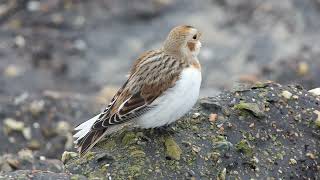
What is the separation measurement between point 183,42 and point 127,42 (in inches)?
168

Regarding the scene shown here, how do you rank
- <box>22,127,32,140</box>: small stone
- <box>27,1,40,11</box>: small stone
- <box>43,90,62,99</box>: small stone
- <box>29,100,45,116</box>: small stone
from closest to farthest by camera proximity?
<box>22,127,32,140</box>: small stone < <box>29,100,45,116</box>: small stone < <box>43,90,62,99</box>: small stone < <box>27,1,40,11</box>: small stone

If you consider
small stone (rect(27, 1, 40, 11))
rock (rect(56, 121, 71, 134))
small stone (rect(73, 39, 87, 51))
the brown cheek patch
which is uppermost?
the brown cheek patch

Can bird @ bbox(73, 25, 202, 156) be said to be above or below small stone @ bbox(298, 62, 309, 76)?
above

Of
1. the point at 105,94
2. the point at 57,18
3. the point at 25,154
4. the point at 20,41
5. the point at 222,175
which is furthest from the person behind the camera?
the point at 57,18

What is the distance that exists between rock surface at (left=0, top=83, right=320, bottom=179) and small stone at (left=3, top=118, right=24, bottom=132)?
7.85 ft

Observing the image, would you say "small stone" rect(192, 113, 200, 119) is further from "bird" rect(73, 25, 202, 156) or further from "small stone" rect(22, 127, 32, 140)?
"small stone" rect(22, 127, 32, 140)

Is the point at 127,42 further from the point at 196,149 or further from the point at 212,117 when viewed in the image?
the point at 196,149

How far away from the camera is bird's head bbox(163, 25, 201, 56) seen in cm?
581

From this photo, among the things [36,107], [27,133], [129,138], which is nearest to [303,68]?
[36,107]

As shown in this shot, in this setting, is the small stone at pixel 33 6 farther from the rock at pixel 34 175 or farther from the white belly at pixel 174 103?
the rock at pixel 34 175

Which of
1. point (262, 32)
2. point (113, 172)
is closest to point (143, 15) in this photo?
point (262, 32)

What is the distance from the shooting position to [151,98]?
556 cm

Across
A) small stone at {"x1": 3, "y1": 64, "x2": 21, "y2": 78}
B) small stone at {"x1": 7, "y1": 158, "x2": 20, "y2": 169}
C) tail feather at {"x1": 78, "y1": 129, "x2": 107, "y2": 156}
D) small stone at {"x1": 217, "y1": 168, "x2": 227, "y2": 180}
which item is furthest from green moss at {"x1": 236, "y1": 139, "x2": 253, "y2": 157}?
small stone at {"x1": 3, "y1": 64, "x2": 21, "y2": 78}

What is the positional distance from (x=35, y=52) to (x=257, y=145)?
4.62 metres
